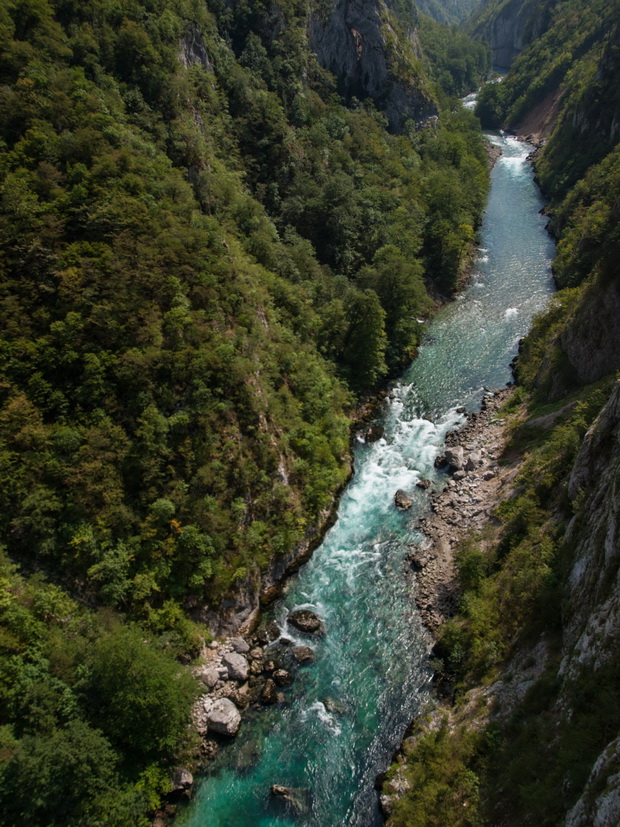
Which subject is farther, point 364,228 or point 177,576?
point 364,228

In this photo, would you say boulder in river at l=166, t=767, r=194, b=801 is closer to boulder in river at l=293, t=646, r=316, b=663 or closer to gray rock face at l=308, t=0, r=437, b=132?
boulder in river at l=293, t=646, r=316, b=663

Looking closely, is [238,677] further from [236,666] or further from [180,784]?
[180,784]

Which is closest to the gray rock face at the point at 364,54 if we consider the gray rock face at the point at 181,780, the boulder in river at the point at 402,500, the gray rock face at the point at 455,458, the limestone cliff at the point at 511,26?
the gray rock face at the point at 455,458

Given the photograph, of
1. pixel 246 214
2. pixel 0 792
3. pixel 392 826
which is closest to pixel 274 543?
pixel 392 826

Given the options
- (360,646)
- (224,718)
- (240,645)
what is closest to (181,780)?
(224,718)

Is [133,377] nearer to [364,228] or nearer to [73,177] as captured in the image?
[73,177]

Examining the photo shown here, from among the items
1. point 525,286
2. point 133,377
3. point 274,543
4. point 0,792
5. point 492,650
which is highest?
point 525,286
